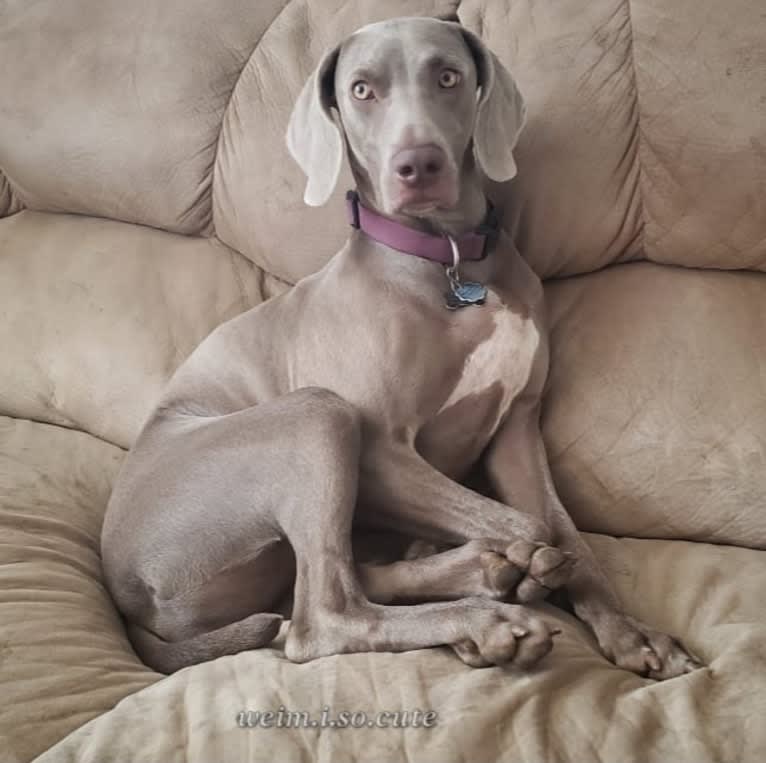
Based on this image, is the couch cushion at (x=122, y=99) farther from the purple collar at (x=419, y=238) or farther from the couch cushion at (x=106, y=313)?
the purple collar at (x=419, y=238)

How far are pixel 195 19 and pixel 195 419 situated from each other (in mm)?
1132

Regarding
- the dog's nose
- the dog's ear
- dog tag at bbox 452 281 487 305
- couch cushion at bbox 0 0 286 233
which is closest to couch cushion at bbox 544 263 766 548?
dog tag at bbox 452 281 487 305

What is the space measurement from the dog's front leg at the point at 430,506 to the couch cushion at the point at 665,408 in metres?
0.33

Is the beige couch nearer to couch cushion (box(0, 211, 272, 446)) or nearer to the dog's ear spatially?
couch cushion (box(0, 211, 272, 446))

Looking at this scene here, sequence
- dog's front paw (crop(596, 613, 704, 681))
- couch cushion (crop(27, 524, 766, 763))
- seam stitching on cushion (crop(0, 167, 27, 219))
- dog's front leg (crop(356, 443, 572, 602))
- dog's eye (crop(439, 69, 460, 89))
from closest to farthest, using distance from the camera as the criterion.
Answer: couch cushion (crop(27, 524, 766, 763)) → dog's front paw (crop(596, 613, 704, 681)) → dog's front leg (crop(356, 443, 572, 602)) → dog's eye (crop(439, 69, 460, 89)) → seam stitching on cushion (crop(0, 167, 27, 219))

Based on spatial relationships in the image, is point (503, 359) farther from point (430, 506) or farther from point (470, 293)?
point (430, 506)

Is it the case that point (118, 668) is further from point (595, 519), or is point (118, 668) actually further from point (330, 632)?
point (595, 519)

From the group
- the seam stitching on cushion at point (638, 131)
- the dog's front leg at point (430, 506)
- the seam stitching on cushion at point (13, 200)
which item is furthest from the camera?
the seam stitching on cushion at point (13, 200)

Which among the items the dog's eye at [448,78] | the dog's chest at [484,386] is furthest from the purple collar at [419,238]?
the dog's eye at [448,78]

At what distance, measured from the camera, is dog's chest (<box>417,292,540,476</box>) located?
1.87 meters

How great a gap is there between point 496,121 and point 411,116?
0.61 ft

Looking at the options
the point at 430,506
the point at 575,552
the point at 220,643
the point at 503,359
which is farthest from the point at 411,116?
the point at 220,643

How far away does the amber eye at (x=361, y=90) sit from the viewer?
1862 mm

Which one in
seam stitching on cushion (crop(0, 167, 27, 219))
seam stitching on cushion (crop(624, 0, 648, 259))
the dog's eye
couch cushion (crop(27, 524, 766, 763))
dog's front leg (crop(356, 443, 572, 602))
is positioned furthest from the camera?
seam stitching on cushion (crop(0, 167, 27, 219))
